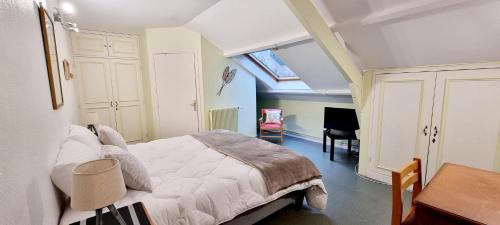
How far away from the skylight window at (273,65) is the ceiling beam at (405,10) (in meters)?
2.54

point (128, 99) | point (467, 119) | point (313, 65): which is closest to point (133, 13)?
point (128, 99)

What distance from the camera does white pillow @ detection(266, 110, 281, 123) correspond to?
4.81 m

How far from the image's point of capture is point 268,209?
196 cm

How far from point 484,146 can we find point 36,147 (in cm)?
340

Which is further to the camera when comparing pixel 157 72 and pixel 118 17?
pixel 157 72

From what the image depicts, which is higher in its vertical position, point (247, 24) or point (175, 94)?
point (247, 24)

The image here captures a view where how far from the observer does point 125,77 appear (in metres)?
4.11

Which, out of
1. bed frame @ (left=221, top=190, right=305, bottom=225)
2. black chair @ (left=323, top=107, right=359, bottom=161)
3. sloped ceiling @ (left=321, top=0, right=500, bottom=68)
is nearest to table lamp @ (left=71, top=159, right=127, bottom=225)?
bed frame @ (left=221, top=190, right=305, bottom=225)

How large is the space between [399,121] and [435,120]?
1.14ft

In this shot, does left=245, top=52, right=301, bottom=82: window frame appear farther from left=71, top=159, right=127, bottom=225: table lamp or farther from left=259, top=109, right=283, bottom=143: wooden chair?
left=71, top=159, right=127, bottom=225: table lamp

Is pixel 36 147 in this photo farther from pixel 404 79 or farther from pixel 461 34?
pixel 404 79

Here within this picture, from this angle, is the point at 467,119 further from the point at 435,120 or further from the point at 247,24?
the point at 247,24

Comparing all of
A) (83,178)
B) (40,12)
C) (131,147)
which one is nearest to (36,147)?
(83,178)

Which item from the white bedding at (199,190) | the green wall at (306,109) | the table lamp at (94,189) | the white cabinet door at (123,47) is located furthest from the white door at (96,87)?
the green wall at (306,109)
